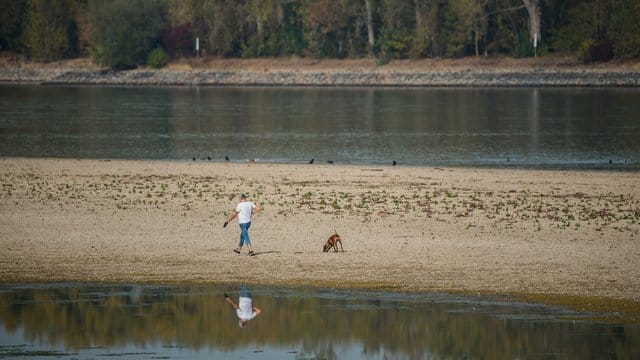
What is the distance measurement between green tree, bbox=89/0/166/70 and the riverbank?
2.00 m

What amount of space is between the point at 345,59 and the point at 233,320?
407 ft

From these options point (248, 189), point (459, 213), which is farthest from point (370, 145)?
point (459, 213)

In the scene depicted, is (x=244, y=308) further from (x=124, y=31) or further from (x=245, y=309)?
(x=124, y=31)

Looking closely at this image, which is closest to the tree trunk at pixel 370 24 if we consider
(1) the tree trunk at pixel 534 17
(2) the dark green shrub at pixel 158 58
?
(1) the tree trunk at pixel 534 17

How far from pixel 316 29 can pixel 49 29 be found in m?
35.1

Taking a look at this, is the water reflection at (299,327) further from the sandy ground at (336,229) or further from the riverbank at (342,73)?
the riverbank at (342,73)

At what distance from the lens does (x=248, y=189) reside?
4262 cm

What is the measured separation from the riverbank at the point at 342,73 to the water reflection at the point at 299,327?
4257 inches

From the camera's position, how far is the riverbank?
438 feet

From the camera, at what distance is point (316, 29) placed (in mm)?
146625

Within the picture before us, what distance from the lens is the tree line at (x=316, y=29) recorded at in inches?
5413

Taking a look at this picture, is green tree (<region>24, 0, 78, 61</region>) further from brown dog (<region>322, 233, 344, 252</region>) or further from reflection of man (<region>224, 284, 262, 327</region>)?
reflection of man (<region>224, 284, 262, 327</region>)

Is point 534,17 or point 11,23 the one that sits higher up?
point 11,23

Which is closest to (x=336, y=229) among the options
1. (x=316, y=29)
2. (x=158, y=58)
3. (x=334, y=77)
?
(x=334, y=77)
